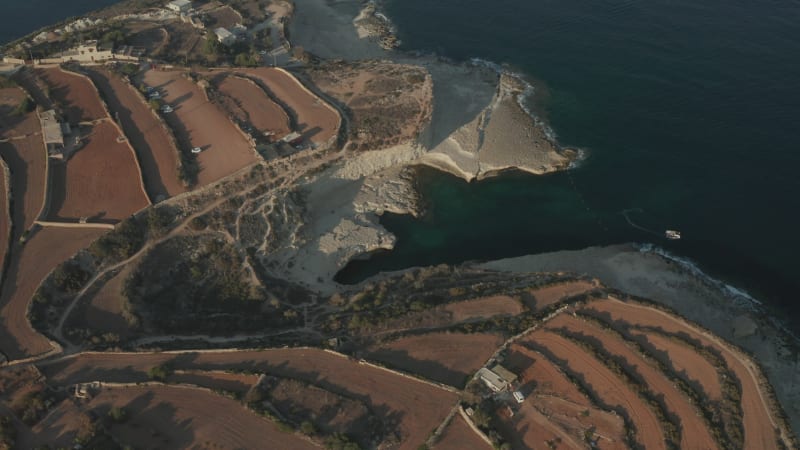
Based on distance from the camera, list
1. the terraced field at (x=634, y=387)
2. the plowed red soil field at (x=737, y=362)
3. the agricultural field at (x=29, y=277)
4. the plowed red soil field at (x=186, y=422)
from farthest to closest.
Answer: the agricultural field at (x=29, y=277), the plowed red soil field at (x=737, y=362), the terraced field at (x=634, y=387), the plowed red soil field at (x=186, y=422)

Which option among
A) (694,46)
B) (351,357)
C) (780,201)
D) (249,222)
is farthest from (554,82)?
(351,357)

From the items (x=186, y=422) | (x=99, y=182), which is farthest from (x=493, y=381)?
(x=99, y=182)

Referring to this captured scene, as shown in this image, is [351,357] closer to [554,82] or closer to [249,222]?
[249,222]

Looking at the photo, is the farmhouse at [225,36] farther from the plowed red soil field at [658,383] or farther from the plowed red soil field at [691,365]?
the plowed red soil field at [691,365]

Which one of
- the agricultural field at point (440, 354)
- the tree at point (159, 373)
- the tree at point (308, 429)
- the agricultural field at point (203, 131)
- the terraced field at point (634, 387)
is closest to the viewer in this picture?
the tree at point (308, 429)

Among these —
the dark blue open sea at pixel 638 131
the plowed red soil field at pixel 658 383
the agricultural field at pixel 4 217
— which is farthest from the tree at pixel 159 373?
the plowed red soil field at pixel 658 383

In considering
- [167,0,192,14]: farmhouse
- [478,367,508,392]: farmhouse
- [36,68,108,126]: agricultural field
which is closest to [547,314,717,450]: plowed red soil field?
[478,367,508,392]: farmhouse
